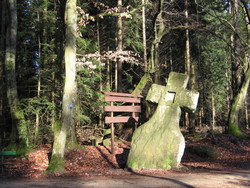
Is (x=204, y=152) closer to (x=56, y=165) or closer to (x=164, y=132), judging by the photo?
(x=164, y=132)

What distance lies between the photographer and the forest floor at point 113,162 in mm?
8312

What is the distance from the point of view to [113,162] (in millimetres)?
10617

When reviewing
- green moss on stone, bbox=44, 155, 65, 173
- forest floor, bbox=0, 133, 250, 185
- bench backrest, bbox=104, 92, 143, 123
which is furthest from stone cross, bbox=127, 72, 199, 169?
bench backrest, bbox=104, 92, 143, 123

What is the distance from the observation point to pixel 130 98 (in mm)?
12500

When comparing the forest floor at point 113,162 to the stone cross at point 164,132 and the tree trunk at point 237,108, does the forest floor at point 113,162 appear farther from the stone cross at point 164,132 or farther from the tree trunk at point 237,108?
the tree trunk at point 237,108

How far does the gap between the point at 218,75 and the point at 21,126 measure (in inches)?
933

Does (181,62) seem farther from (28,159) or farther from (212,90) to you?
(28,159)

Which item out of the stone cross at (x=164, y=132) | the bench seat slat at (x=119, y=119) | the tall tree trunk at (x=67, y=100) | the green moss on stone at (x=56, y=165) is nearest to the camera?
the stone cross at (x=164, y=132)

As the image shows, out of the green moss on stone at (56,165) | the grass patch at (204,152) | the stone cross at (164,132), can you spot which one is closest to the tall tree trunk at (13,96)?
Answer: the green moss on stone at (56,165)

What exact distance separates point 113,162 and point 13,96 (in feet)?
18.4

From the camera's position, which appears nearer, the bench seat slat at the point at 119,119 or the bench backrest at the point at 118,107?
the bench seat slat at the point at 119,119

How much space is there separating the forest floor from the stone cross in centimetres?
37

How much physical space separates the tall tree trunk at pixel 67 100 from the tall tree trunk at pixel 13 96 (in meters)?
3.04

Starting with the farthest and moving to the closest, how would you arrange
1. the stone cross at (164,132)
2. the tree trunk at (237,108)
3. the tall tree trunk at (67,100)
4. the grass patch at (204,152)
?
the tree trunk at (237,108) → the grass patch at (204,152) → the tall tree trunk at (67,100) → the stone cross at (164,132)
